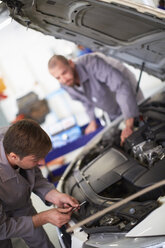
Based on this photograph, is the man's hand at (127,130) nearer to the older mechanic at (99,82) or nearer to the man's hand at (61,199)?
the older mechanic at (99,82)

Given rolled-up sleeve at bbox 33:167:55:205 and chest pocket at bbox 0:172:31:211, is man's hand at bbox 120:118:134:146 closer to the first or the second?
rolled-up sleeve at bbox 33:167:55:205

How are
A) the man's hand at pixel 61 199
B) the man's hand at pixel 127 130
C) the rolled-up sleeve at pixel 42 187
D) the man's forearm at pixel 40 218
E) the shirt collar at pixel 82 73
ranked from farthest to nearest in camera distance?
1. the shirt collar at pixel 82 73
2. the man's hand at pixel 127 130
3. the rolled-up sleeve at pixel 42 187
4. the man's hand at pixel 61 199
5. the man's forearm at pixel 40 218

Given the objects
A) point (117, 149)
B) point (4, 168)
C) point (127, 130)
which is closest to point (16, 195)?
point (4, 168)

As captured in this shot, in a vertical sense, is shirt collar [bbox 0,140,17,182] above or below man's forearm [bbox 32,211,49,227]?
above

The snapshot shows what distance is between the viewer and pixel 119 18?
1414mm

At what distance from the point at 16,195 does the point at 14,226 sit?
21 centimetres

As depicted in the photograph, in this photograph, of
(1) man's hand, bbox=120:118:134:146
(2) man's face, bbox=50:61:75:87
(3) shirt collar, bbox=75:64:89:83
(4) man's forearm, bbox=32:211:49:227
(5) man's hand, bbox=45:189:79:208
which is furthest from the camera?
(3) shirt collar, bbox=75:64:89:83

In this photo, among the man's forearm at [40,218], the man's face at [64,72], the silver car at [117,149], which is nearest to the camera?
the silver car at [117,149]

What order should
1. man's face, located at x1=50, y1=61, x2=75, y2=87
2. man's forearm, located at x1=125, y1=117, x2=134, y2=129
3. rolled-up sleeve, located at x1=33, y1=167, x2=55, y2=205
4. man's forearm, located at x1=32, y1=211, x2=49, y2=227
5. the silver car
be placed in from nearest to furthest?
1. the silver car
2. man's forearm, located at x1=32, y1=211, x2=49, y2=227
3. rolled-up sleeve, located at x1=33, y1=167, x2=55, y2=205
4. man's forearm, located at x1=125, y1=117, x2=134, y2=129
5. man's face, located at x1=50, y1=61, x2=75, y2=87

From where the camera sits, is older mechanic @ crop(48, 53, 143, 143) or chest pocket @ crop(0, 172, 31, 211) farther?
older mechanic @ crop(48, 53, 143, 143)

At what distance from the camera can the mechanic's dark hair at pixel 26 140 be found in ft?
3.76

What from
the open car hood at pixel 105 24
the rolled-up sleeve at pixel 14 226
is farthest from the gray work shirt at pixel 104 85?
the rolled-up sleeve at pixel 14 226

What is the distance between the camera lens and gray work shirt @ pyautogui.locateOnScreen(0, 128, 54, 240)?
1.21 m

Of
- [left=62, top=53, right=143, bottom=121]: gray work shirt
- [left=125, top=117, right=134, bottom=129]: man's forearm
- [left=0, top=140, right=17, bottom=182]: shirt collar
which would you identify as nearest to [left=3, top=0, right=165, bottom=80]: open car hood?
[left=62, top=53, right=143, bottom=121]: gray work shirt
